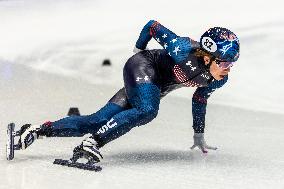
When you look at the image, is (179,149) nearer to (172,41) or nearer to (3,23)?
(172,41)

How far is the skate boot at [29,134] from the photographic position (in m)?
5.07

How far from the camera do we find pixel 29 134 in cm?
511

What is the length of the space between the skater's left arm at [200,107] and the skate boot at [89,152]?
104 centimetres

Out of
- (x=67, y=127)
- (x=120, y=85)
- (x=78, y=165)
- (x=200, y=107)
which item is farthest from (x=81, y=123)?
(x=120, y=85)

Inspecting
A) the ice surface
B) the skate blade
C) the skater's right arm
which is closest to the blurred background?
the ice surface

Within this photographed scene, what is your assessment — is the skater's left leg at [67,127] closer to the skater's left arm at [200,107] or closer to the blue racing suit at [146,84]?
the blue racing suit at [146,84]

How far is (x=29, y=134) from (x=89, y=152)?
0.54 m

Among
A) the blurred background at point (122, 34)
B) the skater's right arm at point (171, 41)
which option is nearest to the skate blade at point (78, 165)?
the skater's right arm at point (171, 41)

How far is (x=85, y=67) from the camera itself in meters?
10.0

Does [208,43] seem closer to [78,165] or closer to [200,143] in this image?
[200,143]

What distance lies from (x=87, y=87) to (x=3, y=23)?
4.22 metres

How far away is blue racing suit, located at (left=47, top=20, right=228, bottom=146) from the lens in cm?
497

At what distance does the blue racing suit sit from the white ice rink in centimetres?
29

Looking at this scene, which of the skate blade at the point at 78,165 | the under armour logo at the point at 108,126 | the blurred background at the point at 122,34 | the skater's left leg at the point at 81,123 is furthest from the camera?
the blurred background at the point at 122,34
